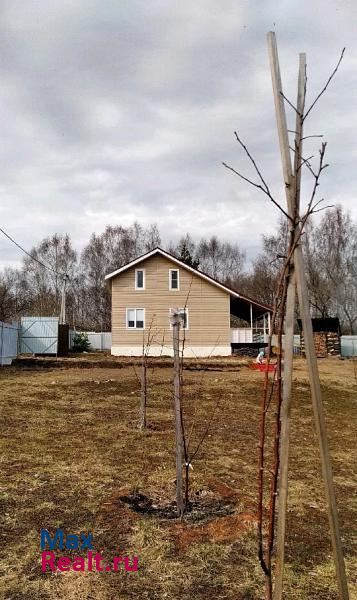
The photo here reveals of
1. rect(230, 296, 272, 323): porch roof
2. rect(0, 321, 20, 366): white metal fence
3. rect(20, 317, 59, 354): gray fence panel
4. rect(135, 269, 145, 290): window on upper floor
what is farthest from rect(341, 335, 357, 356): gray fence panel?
rect(0, 321, 20, 366): white metal fence

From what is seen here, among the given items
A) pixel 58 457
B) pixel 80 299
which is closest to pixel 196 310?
pixel 58 457

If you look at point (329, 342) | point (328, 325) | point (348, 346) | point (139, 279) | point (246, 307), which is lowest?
point (348, 346)

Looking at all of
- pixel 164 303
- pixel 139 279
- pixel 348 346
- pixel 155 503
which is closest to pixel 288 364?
pixel 155 503

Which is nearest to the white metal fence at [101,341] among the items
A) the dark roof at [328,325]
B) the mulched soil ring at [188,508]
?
the dark roof at [328,325]

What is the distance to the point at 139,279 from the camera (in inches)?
1048

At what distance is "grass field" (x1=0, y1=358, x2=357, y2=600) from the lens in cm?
286

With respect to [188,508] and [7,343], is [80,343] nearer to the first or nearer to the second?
[7,343]

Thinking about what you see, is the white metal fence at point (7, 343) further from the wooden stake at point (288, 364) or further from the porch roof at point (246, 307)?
the wooden stake at point (288, 364)

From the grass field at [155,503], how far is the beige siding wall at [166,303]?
16.9 metres

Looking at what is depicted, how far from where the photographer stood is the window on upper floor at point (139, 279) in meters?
26.6

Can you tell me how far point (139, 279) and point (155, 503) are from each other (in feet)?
74.4

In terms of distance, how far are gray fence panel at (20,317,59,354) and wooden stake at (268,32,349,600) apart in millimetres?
26941

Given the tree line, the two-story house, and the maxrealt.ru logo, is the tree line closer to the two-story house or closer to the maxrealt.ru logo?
the two-story house

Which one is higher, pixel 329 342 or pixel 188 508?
pixel 329 342
